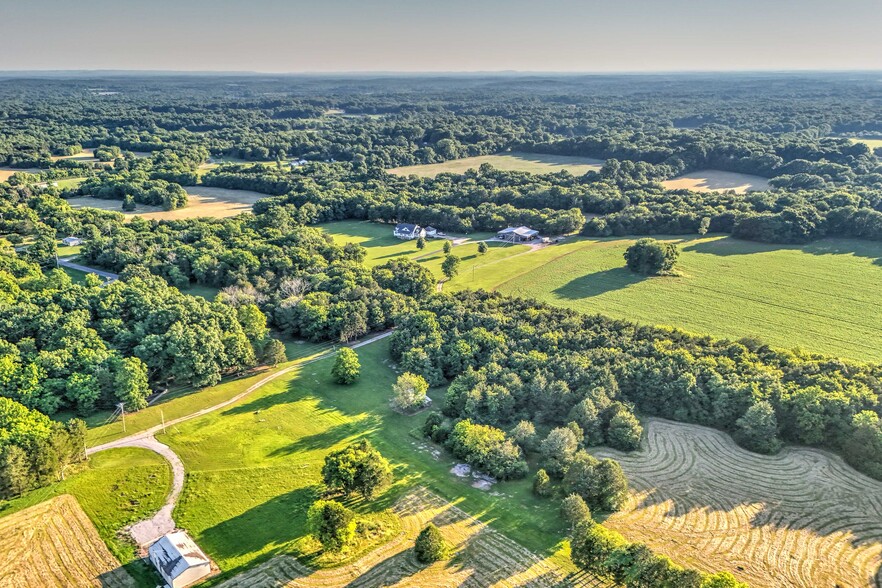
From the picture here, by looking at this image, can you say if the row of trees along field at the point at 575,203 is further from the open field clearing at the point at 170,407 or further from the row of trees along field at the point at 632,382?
the open field clearing at the point at 170,407

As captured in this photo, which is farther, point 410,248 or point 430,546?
point 410,248

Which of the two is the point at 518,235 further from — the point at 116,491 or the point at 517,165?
the point at 116,491

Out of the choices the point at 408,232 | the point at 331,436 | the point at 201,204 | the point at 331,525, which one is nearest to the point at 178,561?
the point at 331,525

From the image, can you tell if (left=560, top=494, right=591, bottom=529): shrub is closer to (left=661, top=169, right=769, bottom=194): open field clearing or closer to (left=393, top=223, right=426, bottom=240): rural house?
(left=393, top=223, right=426, bottom=240): rural house

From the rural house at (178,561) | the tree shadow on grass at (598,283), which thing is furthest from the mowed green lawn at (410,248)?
the rural house at (178,561)

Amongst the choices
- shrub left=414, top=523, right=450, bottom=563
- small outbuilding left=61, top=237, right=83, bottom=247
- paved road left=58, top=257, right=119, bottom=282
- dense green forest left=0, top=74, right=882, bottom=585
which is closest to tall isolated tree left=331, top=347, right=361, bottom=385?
dense green forest left=0, top=74, right=882, bottom=585

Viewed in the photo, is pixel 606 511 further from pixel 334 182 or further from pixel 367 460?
pixel 334 182
